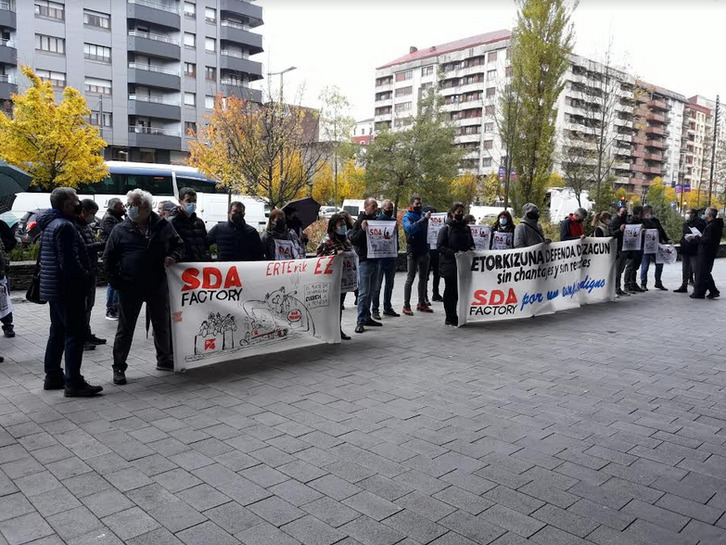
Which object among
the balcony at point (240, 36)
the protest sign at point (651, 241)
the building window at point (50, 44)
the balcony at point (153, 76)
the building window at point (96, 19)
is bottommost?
the protest sign at point (651, 241)

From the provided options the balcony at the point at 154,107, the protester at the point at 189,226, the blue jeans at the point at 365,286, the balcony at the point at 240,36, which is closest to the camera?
the protester at the point at 189,226

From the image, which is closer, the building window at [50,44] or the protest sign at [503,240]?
the protest sign at [503,240]

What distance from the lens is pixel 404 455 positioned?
15.1ft

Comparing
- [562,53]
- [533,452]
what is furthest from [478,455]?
[562,53]

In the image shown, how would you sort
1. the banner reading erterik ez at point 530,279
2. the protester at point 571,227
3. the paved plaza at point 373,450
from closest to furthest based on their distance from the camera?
the paved plaza at point 373,450, the banner reading erterik ez at point 530,279, the protester at point 571,227

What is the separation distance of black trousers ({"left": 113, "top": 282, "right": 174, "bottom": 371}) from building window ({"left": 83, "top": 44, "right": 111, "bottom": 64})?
2346 inches

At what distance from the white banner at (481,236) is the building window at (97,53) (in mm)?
55860

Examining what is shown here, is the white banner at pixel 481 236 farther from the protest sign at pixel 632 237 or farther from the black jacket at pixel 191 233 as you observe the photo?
A: the black jacket at pixel 191 233

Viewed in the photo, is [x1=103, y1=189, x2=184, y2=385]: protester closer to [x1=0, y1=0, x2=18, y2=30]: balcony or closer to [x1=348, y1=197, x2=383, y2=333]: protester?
[x1=348, y1=197, x2=383, y2=333]: protester

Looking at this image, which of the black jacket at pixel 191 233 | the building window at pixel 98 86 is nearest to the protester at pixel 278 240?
the black jacket at pixel 191 233

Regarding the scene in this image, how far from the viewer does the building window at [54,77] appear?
5491cm

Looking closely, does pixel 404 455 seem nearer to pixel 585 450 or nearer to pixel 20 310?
pixel 585 450

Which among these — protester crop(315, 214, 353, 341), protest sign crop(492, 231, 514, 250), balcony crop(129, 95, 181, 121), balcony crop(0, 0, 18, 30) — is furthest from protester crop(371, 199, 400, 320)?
balcony crop(129, 95, 181, 121)

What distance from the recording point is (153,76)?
6162 cm
